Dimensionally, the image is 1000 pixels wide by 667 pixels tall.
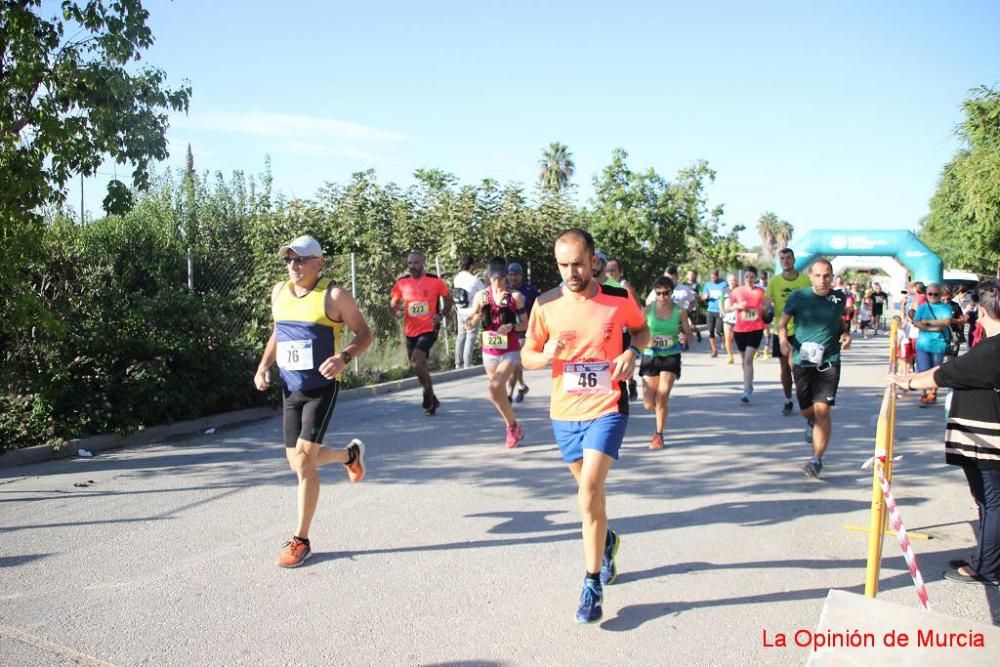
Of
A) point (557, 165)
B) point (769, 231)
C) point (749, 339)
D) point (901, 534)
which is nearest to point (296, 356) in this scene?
point (901, 534)

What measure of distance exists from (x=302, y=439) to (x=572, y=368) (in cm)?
177

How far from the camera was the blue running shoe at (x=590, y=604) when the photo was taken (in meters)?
4.08

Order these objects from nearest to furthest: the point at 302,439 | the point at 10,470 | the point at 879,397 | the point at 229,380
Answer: the point at 302,439, the point at 10,470, the point at 229,380, the point at 879,397

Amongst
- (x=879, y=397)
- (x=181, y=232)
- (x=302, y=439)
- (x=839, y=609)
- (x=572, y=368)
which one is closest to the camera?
(x=839, y=609)

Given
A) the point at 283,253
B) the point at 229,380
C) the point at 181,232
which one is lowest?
the point at 229,380

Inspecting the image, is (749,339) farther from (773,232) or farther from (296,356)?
(773,232)

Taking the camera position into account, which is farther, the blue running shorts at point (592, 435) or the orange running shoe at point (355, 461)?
the orange running shoe at point (355, 461)

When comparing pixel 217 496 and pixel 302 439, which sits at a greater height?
pixel 302 439

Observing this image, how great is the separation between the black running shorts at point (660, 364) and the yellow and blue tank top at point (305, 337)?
165 inches

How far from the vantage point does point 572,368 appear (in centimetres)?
434

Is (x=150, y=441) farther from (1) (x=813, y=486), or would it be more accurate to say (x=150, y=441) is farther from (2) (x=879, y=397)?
(2) (x=879, y=397)

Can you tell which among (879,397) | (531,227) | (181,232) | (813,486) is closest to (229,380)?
(813,486)

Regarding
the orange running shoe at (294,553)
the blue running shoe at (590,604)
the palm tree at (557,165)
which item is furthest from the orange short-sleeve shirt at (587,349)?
the palm tree at (557,165)

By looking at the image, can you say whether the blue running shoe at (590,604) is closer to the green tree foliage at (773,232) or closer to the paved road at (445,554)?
the paved road at (445,554)
